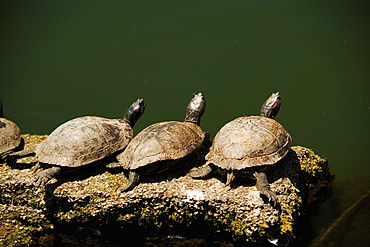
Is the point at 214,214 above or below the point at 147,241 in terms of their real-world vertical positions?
above

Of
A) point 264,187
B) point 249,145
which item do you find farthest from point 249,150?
point 264,187

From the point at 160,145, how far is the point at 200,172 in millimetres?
510

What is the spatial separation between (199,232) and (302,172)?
141 cm

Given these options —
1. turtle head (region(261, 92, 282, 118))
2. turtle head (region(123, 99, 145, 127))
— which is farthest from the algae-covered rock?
turtle head (region(123, 99, 145, 127))

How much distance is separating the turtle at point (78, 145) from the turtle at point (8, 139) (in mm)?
589

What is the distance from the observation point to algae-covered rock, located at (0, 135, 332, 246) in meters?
3.60

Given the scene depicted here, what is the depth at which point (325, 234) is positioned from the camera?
4.14 metres

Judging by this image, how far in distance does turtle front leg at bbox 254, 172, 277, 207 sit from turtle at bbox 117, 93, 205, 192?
2.52ft

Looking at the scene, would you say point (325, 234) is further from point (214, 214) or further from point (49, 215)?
point (49, 215)

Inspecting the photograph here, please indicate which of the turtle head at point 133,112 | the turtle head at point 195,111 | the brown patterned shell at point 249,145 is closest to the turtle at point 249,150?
the brown patterned shell at point 249,145

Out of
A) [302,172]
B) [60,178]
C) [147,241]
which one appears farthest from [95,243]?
[302,172]

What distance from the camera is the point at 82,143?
416 cm

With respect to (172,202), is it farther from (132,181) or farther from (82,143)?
(82,143)

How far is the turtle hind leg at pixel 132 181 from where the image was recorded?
12.9 ft
